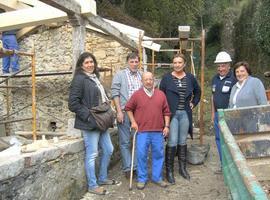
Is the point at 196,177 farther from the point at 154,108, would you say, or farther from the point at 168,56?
the point at 168,56


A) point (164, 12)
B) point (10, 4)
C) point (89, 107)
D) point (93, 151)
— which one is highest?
point (164, 12)

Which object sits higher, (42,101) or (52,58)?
(52,58)

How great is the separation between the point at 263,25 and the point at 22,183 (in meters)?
13.8

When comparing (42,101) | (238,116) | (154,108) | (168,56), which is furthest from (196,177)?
(168,56)

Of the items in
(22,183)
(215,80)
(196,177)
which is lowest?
(196,177)

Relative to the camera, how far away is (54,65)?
1051 centimetres

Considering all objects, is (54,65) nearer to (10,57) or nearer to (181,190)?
(10,57)

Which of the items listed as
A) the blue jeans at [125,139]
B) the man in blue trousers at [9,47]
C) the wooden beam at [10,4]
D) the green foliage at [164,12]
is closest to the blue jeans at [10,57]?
the man in blue trousers at [9,47]

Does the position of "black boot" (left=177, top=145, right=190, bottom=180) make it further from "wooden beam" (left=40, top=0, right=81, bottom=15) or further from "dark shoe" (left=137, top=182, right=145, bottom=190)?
"wooden beam" (left=40, top=0, right=81, bottom=15)

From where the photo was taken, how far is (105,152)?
17.5ft

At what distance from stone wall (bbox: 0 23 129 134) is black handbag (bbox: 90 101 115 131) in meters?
5.16

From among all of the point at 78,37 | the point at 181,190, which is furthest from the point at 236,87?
the point at 78,37

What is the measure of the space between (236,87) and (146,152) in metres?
1.44

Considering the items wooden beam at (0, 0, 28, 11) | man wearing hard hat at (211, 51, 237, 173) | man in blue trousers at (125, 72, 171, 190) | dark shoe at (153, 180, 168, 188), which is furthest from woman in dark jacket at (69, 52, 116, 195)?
wooden beam at (0, 0, 28, 11)
